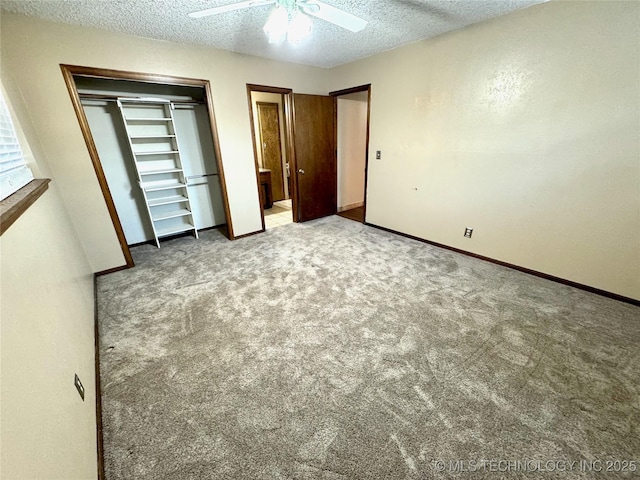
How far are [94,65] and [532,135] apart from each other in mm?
4140

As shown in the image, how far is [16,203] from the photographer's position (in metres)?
1.15

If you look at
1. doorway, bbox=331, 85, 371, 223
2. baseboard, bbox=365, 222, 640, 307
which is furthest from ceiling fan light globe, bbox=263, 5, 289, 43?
baseboard, bbox=365, 222, 640, 307

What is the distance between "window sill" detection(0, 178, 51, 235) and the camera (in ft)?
3.16

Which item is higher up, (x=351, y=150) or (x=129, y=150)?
(x=129, y=150)

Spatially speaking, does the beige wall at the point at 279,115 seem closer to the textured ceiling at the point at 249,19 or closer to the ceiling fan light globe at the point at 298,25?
the textured ceiling at the point at 249,19

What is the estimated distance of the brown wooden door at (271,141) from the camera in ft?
17.5

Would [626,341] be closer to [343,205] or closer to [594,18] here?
[594,18]

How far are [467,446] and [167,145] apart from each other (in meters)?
4.34

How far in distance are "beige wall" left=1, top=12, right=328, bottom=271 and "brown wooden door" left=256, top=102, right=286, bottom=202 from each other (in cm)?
182

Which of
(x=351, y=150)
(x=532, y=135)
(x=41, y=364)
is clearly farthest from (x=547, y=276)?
(x=41, y=364)

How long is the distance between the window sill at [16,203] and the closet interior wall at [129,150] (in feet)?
6.48

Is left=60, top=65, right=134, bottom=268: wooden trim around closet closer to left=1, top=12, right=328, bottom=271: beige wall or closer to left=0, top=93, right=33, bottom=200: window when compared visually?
left=1, top=12, right=328, bottom=271: beige wall

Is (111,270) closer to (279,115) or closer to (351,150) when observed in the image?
(351,150)

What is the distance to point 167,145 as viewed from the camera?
3590 millimetres
